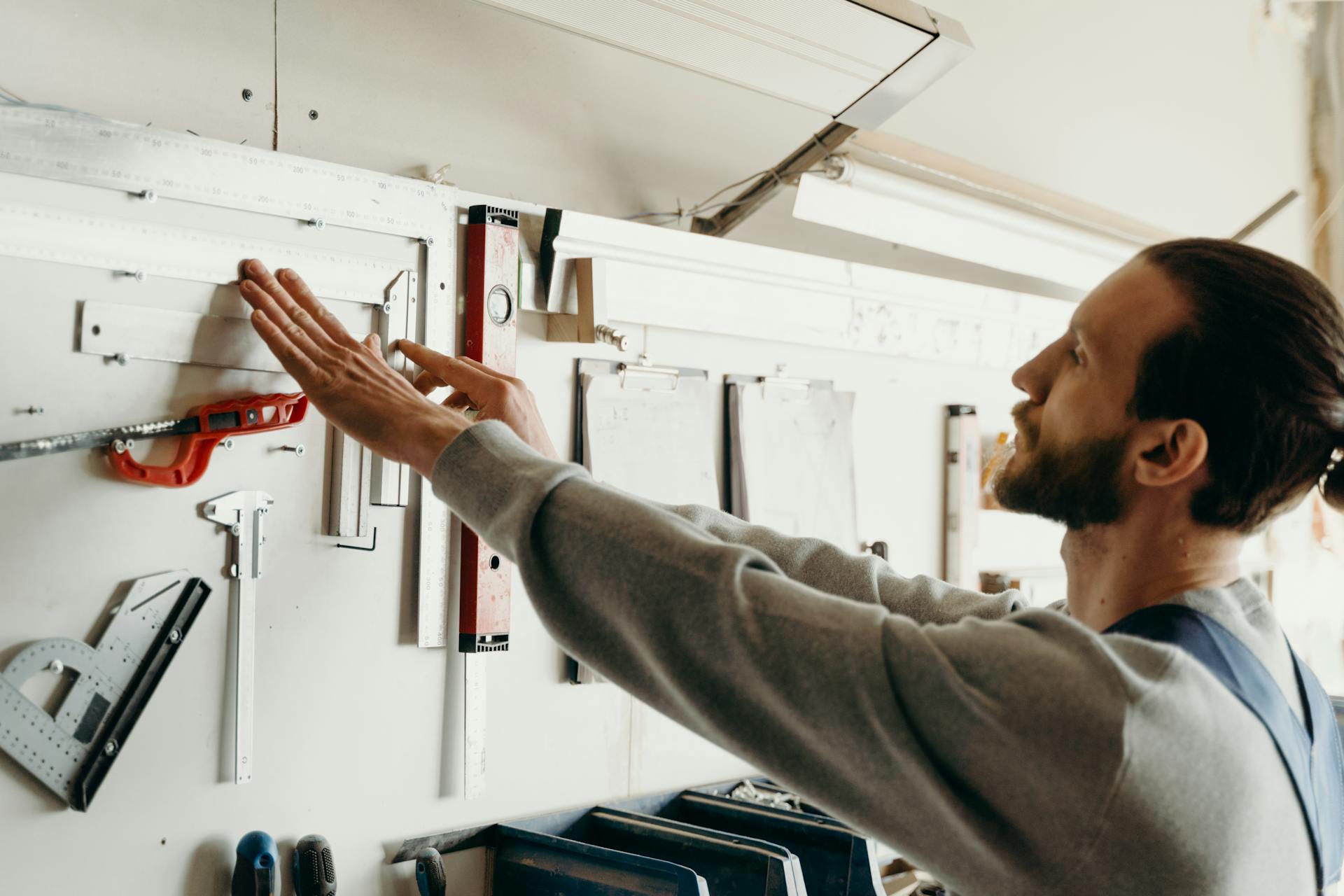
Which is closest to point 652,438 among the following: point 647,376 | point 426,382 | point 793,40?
point 647,376

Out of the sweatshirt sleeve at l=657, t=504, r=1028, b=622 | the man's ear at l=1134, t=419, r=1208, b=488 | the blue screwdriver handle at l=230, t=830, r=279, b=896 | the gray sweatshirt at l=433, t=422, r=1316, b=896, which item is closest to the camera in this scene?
the gray sweatshirt at l=433, t=422, r=1316, b=896

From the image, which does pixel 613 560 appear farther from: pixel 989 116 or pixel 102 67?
pixel 989 116

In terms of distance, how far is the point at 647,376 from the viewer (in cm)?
191

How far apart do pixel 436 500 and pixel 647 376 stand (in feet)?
1.66

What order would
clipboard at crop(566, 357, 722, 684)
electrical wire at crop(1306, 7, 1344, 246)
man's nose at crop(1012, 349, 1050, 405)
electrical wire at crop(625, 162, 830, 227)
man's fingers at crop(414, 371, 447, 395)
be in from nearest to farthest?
man's nose at crop(1012, 349, 1050, 405) < man's fingers at crop(414, 371, 447, 395) < clipboard at crop(566, 357, 722, 684) < electrical wire at crop(625, 162, 830, 227) < electrical wire at crop(1306, 7, 1344, 246)

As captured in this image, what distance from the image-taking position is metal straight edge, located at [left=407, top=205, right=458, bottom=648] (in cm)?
159

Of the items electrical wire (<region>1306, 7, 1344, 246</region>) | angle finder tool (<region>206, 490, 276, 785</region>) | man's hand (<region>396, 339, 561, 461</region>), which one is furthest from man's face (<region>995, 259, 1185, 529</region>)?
electrical wire (<region>1306, 7, 1344, 246</region>)

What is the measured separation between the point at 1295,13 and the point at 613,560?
396 cm

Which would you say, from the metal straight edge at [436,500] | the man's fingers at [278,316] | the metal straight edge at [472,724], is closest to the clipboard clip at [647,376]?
the metal straight edge at [436,500]

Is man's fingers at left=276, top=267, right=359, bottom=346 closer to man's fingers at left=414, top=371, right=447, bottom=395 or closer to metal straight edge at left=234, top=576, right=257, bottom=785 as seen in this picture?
man's fingers at left=414, top=371, right=447, bottom=395

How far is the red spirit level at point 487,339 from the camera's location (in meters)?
1.61

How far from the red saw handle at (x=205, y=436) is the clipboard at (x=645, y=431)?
0.57 meters

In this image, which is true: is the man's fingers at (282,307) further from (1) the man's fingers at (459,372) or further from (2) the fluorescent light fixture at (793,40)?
(2) the fluorescent light fixture at (793,40)

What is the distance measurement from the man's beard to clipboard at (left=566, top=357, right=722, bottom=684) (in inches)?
33.4
